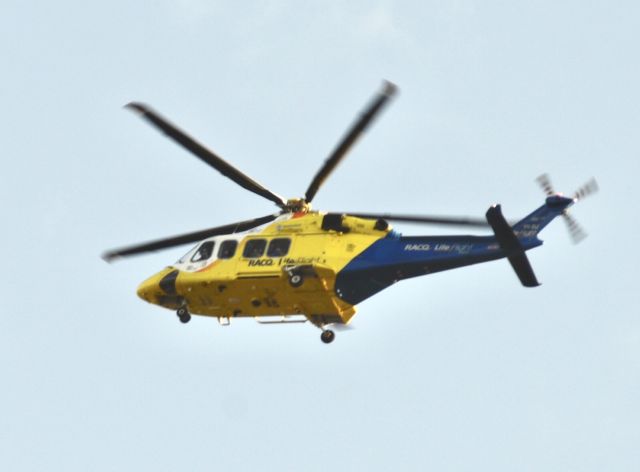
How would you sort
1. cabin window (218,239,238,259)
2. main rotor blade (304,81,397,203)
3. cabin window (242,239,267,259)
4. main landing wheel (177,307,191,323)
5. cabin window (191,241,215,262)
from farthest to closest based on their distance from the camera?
main landing wheel (177,307,191,323)
cabin window (191,241,215,262)
cabin window (218,239,238,259)
cabin window (242,239,267,259)
main rotor blade (304,81,397,203)

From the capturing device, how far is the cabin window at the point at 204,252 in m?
48.1

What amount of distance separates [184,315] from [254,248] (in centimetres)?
269

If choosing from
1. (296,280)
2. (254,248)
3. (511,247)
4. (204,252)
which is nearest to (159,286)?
(204,252)

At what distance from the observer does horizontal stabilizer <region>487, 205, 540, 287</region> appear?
44.3m

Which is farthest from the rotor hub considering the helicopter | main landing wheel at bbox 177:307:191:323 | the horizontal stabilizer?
the horizontal stabilizer

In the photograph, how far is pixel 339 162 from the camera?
45938 mm

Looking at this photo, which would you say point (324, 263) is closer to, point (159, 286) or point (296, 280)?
point (296, 280)

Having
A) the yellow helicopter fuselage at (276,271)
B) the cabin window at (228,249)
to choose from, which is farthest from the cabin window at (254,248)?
the cabin window at (228,249)

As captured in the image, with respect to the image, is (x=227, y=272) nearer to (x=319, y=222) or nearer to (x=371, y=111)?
(x=319, y=222)

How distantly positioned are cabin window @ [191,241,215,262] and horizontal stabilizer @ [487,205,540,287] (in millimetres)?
7965

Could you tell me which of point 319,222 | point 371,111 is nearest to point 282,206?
point 319,222

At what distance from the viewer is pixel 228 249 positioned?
157 feet

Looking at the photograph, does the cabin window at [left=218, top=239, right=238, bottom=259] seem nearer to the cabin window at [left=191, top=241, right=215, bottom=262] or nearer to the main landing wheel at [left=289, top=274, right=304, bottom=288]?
the cabin window at [left=191, top=241, right=215, bottom=262]

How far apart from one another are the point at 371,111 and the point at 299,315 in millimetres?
6141
